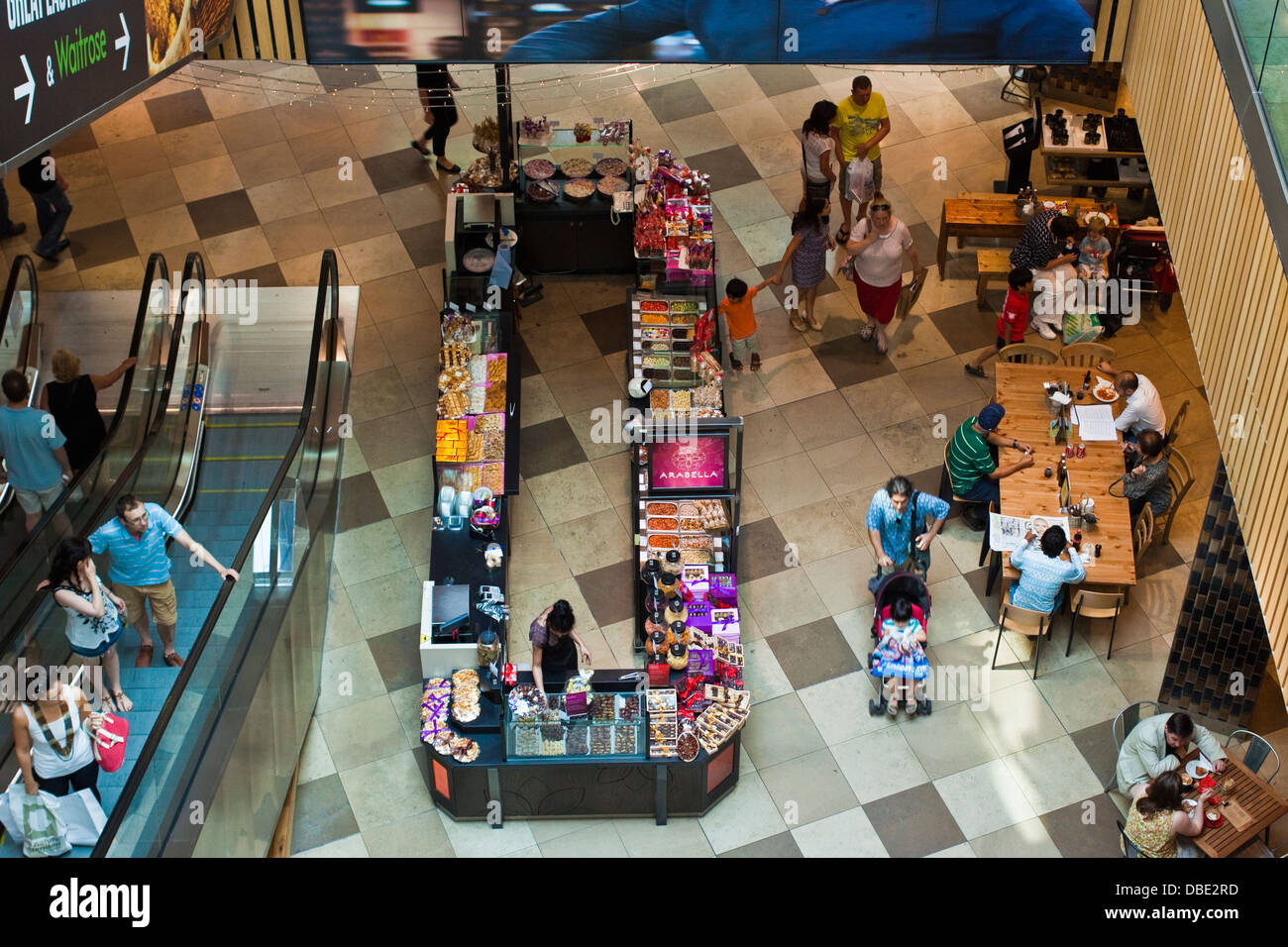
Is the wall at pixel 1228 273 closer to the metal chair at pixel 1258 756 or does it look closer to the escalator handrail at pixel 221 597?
the metal chair at pixel 1258 756

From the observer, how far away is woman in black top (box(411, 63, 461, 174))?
14.2 metres

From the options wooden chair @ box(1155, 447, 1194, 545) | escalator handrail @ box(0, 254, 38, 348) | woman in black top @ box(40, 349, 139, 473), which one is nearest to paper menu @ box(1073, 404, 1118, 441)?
wooden chair @ box(1155, 447, 1194, 545)

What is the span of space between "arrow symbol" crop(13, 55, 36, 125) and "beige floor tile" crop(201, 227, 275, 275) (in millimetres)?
6661

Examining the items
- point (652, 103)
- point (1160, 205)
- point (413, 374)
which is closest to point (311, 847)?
point (413, 374)

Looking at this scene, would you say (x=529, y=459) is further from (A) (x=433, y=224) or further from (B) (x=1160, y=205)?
(B) (x=1160, y=205)

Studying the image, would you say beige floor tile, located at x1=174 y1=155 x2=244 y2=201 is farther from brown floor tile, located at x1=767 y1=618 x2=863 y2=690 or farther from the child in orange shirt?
brown floor tile, located at x1=767 y1=618 x2=863 y2=690

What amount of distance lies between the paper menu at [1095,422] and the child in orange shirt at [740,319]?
2746mm

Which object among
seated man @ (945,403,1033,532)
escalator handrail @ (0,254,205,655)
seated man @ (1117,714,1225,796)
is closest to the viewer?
seated man @ (1117,714,1225,796)

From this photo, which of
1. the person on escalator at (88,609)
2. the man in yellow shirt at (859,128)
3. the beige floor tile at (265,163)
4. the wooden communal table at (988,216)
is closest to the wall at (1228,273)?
the wooden communal table at (988,216)

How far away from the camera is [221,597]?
8750 mm

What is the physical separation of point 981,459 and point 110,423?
6.75m

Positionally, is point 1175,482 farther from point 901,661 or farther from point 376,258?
point 376,258

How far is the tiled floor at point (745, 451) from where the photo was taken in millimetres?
10078

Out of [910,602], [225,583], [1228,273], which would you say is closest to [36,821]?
[225,583]
